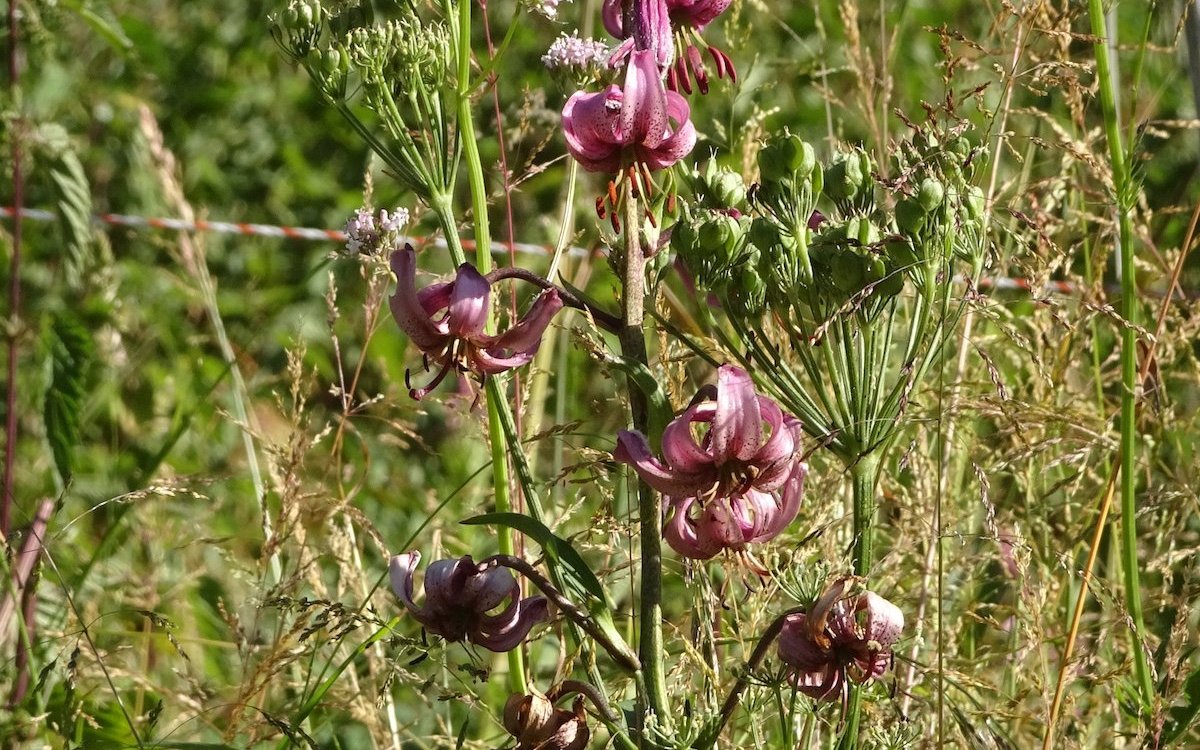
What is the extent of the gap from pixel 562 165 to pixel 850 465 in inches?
116

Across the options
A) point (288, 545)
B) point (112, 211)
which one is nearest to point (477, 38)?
point (112, 211)

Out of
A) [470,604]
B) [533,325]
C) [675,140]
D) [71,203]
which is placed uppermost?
[675,140]

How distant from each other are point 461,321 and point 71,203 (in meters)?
1.41

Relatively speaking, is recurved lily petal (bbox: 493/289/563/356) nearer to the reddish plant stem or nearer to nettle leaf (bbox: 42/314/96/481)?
nettle leaf (bbox: 42/314/96/481)

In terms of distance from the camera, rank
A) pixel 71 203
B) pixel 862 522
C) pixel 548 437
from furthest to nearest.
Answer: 1. pixel 71 203
2. pixel 548 437
3. pixel 862 522

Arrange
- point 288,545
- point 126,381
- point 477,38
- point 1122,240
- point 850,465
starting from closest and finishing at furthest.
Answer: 1. point 850,465
2. point 1122,240
3. point 288,545
4. point 126,381
5. point 477,38

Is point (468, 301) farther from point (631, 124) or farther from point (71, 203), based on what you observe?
point (71, 203)

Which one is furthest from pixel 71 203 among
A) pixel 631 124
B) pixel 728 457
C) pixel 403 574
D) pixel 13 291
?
pixel 728 457

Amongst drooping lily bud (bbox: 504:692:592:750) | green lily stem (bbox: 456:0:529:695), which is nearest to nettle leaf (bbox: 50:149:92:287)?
green lily stem (bbox: 456:0:529:695)

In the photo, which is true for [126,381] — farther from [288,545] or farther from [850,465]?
[850,465]

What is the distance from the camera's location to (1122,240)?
152 centimetres

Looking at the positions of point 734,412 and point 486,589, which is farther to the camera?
point 486,589

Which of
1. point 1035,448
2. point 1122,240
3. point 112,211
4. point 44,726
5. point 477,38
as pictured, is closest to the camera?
point 1035,448

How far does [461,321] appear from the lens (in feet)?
3.69
